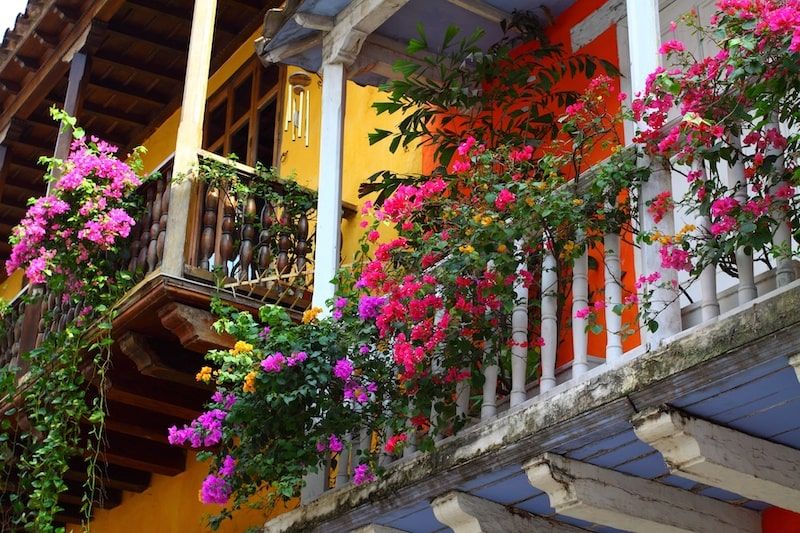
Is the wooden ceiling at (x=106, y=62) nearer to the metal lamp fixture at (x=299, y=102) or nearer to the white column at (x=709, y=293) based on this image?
the metal lamp fixture at (x=299, y=102)

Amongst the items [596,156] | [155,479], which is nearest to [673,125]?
[596,156]

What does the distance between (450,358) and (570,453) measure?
67 cm

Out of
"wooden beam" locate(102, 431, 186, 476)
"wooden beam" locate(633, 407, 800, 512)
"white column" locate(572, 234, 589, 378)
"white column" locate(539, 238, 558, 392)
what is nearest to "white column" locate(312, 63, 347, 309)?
"white column" locate(539, 238, 558, 392)

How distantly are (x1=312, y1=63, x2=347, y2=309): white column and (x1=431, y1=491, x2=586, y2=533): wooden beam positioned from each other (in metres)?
1.51

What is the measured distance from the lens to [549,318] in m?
5.12

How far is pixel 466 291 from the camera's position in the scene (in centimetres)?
525

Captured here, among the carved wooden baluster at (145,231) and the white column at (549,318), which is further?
the carved wooden baluster at (145,231)

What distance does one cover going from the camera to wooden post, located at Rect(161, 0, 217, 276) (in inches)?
287

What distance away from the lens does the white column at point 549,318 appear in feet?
16.4

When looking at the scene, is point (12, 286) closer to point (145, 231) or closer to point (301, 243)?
point (145, 231)

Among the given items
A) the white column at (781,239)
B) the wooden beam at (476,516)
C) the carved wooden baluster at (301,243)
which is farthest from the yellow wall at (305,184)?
the white column at (781,239)

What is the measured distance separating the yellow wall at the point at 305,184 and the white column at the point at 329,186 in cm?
157

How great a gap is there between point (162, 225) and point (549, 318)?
10.2 ft

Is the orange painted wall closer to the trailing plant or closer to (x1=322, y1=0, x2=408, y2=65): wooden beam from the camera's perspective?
(x1=322, y1=0, x2=408, y2=65): wooden beam
